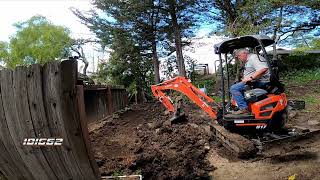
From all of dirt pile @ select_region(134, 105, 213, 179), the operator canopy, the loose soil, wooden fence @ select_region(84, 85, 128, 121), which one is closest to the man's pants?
the operator canopy

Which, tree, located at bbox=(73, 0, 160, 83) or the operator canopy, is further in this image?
tree, located at bbox=(73, 0, 160, 83)

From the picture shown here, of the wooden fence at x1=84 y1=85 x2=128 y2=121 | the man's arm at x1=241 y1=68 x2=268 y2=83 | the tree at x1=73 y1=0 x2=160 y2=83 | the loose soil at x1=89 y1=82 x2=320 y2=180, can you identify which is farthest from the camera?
the tree at x1=73 y1=0 x2=160 y2=83

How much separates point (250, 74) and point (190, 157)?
6.19 feet

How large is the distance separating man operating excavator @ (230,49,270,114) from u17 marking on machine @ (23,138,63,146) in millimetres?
4712

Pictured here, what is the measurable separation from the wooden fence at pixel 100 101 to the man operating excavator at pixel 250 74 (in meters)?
4.35

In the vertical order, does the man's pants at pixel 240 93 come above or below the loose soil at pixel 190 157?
above

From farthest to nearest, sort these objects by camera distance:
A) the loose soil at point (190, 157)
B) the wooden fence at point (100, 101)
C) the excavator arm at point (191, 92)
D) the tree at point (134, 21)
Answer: the tree at point (134, 21) → the wooden fence at point (100, 101) → the excavator arm at point (191, 92) → the loose soil at point (190, 157)

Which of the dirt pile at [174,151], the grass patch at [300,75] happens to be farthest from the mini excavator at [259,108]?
the grass patch at [300,75]

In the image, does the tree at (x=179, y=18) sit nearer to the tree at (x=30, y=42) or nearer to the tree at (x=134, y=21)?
the tree at (x=134, y=21)

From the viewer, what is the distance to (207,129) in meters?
8.15

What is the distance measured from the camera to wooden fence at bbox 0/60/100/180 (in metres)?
2.31

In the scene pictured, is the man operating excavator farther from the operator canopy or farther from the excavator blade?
the excavator blade

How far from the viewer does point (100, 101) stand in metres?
11.4

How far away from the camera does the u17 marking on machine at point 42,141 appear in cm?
238
